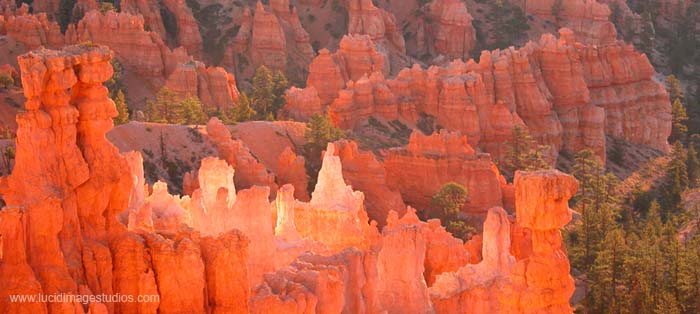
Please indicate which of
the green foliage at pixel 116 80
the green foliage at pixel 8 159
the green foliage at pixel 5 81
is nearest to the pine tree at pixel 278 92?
the green foliage at pixel 116 80

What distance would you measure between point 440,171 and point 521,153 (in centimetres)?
1112

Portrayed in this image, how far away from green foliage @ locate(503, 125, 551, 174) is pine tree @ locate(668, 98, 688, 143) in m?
18.8

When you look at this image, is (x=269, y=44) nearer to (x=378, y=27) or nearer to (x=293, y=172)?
(x=378, y=27)

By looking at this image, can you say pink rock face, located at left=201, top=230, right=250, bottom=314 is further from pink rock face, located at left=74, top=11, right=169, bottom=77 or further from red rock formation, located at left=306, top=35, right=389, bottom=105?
pink rock face, located at left=74, top=11, right=169, bottom=77

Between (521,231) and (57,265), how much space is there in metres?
22.0

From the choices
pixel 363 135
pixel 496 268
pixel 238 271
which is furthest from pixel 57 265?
pixel 363 135

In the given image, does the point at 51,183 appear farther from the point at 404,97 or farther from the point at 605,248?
the point at 404,97

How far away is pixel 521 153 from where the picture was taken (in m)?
74.1

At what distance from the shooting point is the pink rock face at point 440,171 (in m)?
63.4

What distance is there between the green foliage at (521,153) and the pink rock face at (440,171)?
7.85 m

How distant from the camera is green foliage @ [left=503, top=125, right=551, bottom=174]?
7275 centimetres

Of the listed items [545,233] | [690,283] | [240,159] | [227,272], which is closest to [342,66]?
[240,159]

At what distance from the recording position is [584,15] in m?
109

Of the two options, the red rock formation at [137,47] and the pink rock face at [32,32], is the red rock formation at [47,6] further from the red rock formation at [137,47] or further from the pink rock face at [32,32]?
the pink rock face at [32,32]
